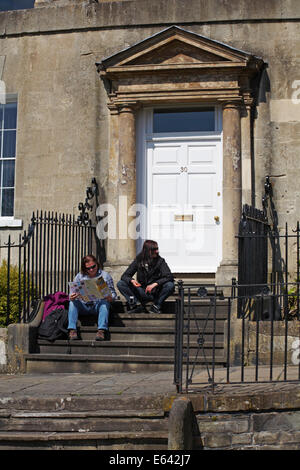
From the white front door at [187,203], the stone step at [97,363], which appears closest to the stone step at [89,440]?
the stone step at [97,363]

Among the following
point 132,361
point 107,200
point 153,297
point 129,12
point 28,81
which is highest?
point 129,12

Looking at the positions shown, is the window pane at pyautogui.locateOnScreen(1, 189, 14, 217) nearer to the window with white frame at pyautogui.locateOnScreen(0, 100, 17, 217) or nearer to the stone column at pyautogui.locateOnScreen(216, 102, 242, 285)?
the window with white frame at pyautogui.locateOnScreen(0, 100, 17, 217)

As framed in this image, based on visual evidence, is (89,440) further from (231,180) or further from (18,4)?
(18,4)

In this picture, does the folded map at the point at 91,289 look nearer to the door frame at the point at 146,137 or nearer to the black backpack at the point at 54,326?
the black backpack at the point at 54,326

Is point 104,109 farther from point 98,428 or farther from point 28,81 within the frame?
point 98,428

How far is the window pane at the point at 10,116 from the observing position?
40.4 ft

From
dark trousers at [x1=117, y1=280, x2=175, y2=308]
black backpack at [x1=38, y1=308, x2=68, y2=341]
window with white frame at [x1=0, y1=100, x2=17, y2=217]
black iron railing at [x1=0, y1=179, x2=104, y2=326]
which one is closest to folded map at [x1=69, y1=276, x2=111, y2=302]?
black backpack at [x1=38, y1=308, x2=68, y2=341]

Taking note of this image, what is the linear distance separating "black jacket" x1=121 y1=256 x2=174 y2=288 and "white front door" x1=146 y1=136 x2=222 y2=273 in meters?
1.55

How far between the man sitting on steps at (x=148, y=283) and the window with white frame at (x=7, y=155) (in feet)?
10.8

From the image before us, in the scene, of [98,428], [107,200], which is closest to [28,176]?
[107,200]

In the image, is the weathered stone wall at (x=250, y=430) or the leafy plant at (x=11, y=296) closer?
the weathered stone wall at (x=250, y=430)

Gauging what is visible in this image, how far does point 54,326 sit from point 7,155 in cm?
421

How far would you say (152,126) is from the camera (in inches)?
459
